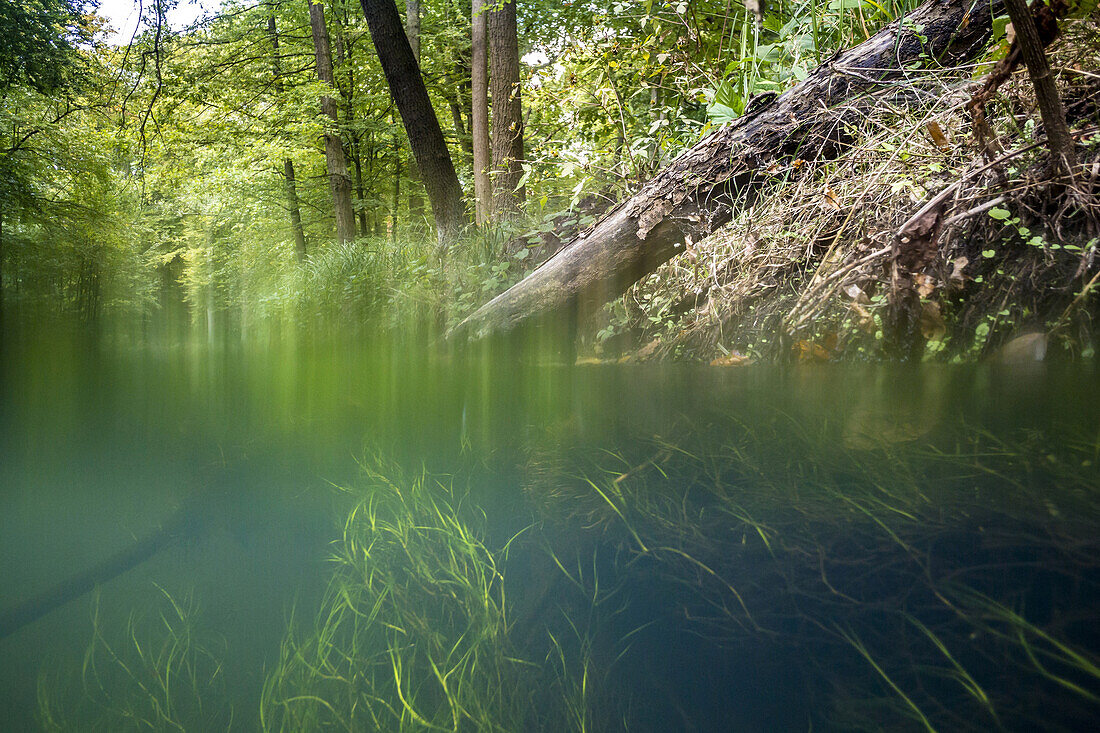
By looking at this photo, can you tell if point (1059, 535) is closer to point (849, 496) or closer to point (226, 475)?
point (849, 496)

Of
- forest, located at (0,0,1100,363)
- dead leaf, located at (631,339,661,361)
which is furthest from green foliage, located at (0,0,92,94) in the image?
dead leaf, located at (631,339,661,361)

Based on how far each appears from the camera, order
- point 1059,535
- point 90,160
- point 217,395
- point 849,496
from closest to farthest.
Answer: point 1059,535, point 849,496, point 217,395, point 90,160

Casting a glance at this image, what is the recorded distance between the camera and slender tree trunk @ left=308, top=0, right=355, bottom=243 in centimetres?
790

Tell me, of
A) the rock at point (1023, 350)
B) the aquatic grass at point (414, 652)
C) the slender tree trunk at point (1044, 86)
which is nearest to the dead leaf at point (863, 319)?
the rock at point (1023, 350)

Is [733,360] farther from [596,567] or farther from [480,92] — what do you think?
[480,92]

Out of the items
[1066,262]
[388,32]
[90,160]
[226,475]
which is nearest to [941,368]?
[1066,262]

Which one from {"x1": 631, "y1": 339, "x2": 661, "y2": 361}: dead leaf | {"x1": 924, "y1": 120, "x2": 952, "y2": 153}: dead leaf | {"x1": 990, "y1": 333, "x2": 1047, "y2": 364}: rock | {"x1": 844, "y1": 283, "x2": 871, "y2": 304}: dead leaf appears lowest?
{"x1": 990, "y1": 333, "x2": 1047, "y2": 364}: rock

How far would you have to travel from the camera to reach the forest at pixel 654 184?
2.07 meters

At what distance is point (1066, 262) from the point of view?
2025 millimetres

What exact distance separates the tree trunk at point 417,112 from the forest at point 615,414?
24 mm

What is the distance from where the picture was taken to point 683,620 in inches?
20.6

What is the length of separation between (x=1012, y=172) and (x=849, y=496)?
1.87 m

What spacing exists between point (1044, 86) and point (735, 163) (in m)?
1.05

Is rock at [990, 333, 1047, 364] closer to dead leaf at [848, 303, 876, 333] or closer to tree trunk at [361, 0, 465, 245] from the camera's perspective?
dead leaf at [848, 303, 876, 333]
